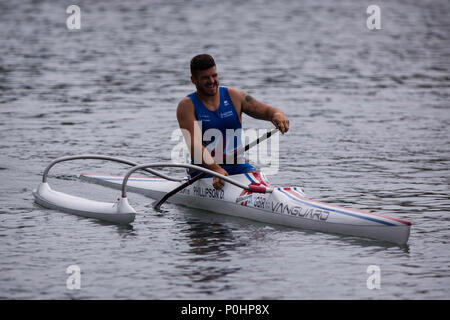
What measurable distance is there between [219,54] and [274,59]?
1880mm

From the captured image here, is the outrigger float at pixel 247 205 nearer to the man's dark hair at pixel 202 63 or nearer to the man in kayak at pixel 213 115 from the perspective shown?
the man in kayak at pixel 213 115

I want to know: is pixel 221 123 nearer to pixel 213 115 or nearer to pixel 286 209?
pixel 213 115

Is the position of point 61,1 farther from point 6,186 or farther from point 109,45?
point 6,186

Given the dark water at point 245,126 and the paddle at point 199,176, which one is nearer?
the dark water at point 245,126

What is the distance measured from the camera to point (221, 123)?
1116 cm

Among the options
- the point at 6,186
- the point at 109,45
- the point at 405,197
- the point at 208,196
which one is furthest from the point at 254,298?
the point at 109,45

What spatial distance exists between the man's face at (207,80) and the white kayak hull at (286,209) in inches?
43.5

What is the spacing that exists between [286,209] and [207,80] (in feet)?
5.78

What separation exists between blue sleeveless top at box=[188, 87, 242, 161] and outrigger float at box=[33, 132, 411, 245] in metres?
0.37

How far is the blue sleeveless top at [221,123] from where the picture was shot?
11.1 metres
